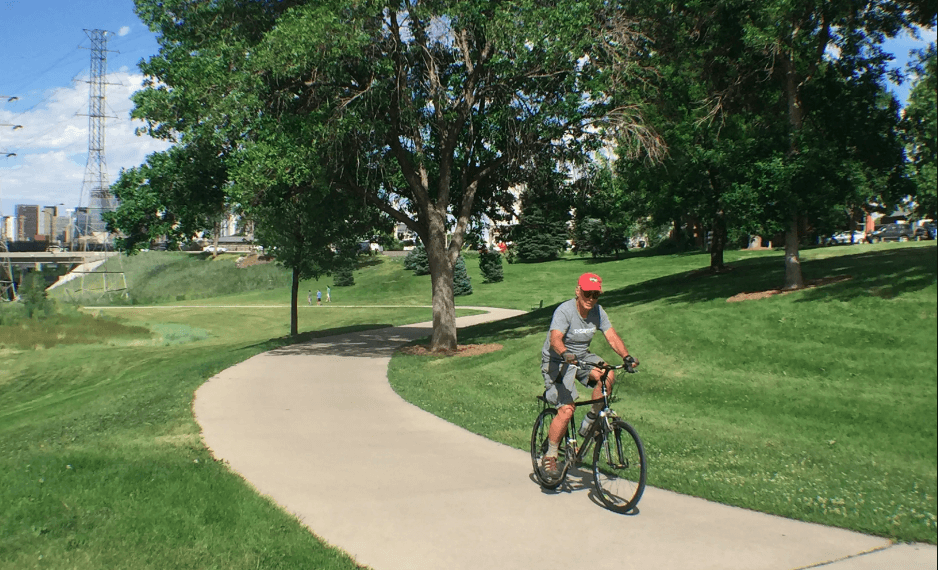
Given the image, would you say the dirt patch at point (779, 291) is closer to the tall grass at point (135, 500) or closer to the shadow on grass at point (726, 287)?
the shadow on grass at point (726, 287)

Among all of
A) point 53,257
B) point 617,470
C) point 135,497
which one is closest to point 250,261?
point 53,257

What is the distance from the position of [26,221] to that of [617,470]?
670ft

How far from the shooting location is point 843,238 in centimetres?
6216

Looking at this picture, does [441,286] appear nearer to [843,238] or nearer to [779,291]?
[779,291]

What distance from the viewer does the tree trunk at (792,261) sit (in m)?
19.9

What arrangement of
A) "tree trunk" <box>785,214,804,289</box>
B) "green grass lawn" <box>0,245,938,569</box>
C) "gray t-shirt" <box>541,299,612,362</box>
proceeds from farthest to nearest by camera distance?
"tree trunk" <box>785,214,804,289</box> < "gray t-shirt" <box>541,299,612,362</box> < "green grass lawn" <box>0,245,938,569</box>

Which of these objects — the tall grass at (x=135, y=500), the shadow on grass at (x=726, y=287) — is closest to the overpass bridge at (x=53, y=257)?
the shadow on grass at (x=726, y=287)

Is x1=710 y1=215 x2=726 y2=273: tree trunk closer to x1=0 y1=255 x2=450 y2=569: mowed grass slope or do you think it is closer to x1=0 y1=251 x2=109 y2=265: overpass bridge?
x1=0 y1=255 x2=450 y2=569: mowed grass slope

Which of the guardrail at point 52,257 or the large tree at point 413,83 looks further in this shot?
the guardrail at point 52,257

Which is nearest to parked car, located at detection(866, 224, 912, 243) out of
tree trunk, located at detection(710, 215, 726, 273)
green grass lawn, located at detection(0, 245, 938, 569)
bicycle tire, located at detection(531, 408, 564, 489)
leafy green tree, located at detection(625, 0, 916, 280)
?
tree trunk, located at detection(710, 215, 726, 273)

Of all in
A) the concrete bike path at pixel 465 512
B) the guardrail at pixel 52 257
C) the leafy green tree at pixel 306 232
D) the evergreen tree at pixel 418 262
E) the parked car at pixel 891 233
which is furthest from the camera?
the guardrail at pixel 52 257

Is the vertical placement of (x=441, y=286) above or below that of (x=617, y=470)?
above

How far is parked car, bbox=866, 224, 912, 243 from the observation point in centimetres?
3847

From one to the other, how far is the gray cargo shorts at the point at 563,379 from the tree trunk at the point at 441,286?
1376cm
